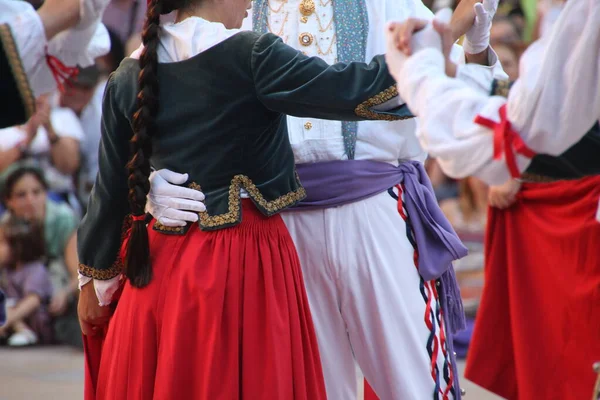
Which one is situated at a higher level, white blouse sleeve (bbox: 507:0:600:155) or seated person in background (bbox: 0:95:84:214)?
white blouse sleeve (bbox: 507:0:600:155)

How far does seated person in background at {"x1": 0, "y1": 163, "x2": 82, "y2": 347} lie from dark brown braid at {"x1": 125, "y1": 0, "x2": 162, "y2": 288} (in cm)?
390

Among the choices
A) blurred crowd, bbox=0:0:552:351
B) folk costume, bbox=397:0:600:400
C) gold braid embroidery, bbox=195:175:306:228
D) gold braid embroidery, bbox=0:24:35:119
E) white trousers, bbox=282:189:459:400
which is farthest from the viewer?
blurred crowd, bbox=0:0:552:351

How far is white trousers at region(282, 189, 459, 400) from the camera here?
8.25ft

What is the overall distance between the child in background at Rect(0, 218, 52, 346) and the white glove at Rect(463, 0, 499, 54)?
13.6 ft

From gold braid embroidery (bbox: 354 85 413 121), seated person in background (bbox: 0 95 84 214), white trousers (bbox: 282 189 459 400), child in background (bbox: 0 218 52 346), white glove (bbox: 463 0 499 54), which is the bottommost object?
child in background (bbox: 0 218 52 346)

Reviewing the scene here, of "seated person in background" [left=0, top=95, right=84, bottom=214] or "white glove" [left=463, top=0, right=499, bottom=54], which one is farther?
"seated person in background" [left=0, top=95, right=84, bottom=214]

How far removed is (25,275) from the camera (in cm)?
604

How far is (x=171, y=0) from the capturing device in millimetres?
2287

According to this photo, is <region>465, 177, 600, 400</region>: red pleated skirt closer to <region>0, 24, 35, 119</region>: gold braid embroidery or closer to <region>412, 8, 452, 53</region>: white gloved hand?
<region>412, 8, 452, 53</region>: white gloved hand

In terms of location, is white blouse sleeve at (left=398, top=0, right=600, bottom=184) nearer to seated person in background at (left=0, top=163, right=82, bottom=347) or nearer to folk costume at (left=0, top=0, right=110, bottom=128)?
folk costume at (left=0, top=0, right=110, bottom=128)

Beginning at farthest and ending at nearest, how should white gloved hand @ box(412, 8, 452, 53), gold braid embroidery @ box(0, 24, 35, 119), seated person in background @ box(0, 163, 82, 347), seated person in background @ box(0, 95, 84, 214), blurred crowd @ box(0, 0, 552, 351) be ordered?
1. seated person in background @ box(0, 95, 84, 214)
2. seated person in background @ box(0, 163, 82, 347)
3. blurred crowd @ box(0, 0, 552, 351)
4. gold braid embroidery @ box(0, 24, 35, 119)
5. white gloved hand @ box(412, 8, 452, 53)

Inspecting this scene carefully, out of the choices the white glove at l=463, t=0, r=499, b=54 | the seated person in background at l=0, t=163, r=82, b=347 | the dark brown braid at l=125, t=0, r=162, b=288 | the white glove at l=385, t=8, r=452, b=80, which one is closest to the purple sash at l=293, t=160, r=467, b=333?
the white glove at l=463, t=0, r=499, b=54

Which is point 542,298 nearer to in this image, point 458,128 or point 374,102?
point 374,102

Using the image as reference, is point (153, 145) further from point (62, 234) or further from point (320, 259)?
point (62, 234)
